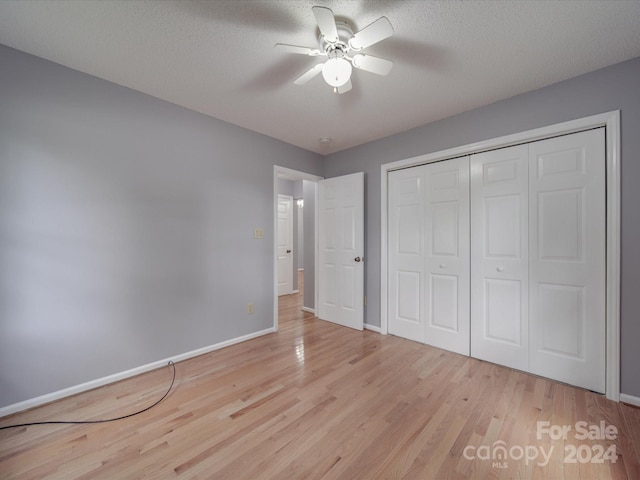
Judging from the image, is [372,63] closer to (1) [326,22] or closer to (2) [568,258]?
(1) [326,22]

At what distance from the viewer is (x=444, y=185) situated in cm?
282

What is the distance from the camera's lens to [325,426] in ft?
5.50

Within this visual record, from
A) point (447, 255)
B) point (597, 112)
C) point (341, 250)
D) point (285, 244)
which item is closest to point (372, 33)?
point (597, 112)

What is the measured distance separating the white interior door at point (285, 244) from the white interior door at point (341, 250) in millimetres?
2088

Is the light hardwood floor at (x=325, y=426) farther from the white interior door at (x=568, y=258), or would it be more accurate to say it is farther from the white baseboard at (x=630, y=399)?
the white interior door at (x=568, y=258)

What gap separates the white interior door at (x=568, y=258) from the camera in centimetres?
201

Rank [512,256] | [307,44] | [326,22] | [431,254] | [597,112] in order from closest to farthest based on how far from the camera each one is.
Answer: [326,22]
[307,44]
[597,112]
[512,256]
[431,254]

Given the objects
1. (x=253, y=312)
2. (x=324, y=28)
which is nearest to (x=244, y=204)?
(x=253, y=312)

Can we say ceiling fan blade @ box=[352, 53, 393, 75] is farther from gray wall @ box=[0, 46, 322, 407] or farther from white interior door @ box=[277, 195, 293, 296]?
white interior door @ box=[277, 195, 293, 296]

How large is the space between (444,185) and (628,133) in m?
1.30

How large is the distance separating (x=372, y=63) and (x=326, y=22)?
17.1 inches

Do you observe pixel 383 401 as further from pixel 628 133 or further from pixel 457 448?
pixel 628 133

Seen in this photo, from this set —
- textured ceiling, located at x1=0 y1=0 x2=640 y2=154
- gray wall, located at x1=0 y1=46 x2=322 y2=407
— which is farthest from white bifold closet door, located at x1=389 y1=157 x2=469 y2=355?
gray wall, located at x1=0 y1=46 x2=322 y2=407

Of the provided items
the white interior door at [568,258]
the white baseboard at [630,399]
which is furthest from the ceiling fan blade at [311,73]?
the white baseboard at [630,399]
